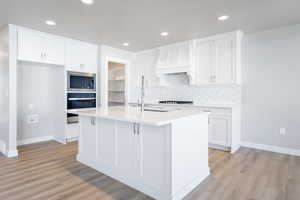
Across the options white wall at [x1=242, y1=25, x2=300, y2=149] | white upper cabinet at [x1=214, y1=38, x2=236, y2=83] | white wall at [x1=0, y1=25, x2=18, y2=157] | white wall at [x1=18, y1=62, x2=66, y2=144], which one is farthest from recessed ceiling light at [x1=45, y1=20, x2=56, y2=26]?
white wall at [x1=242, y1=25, x2=300, y2=149]

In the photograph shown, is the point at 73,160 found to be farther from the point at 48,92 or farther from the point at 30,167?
the point at 48,92

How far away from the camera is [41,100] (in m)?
4.46

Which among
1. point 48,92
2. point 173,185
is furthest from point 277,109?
point 48,92

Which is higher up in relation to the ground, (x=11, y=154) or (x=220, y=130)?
(x=220, y=130)

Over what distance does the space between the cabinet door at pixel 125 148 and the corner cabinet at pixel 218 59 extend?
2.69 meters

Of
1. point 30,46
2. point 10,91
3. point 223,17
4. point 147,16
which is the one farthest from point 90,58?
point 223,17

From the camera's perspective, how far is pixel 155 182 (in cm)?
202

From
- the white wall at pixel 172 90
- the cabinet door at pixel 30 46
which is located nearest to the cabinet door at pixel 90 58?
the cabinet door at pixel 30 46

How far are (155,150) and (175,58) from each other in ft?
10.8

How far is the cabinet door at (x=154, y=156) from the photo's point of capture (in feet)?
6.27

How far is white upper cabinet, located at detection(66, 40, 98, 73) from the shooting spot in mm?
4262

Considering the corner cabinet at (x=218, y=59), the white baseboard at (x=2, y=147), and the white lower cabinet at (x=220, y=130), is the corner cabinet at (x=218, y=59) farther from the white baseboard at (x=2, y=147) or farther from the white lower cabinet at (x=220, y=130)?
the white baseboard at (x=2, y=147)

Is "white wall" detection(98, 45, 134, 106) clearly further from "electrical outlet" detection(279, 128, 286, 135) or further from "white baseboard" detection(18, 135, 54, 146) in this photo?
"electrical outlet" detection(279, 128, 286, 135)

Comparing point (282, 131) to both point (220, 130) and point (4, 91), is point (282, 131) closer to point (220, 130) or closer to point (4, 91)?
point (220, 130)
